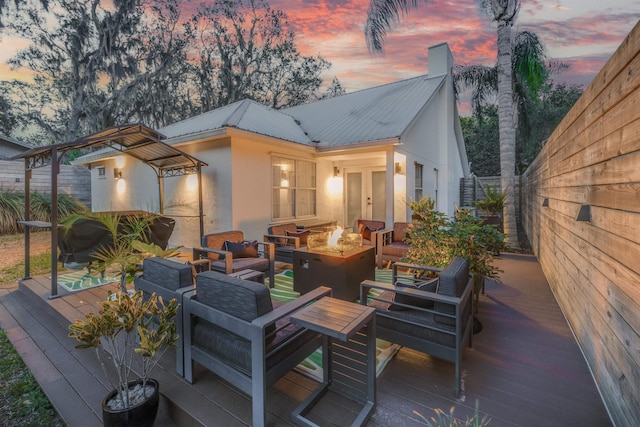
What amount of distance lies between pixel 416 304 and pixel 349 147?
4915 mm

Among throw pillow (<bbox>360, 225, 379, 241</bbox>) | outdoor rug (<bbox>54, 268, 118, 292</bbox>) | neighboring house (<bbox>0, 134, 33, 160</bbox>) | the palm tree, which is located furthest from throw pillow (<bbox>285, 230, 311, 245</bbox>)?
neighboring house (<bbox>0, 134, 33, 160</bbox>)

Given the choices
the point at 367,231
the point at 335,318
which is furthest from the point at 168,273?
the point at 367,231

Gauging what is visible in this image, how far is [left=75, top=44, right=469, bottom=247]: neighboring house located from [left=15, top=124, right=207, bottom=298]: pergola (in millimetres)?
356

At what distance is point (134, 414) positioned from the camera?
181cm

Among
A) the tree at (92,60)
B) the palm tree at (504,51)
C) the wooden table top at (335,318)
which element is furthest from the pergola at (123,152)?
the tree at (92,60)

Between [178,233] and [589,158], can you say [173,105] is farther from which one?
[589,158]

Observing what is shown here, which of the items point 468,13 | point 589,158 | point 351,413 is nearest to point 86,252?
point 351,413

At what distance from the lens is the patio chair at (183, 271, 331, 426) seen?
1811 mm

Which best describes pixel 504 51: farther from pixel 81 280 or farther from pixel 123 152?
pixel 81 280

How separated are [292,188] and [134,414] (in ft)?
20.3

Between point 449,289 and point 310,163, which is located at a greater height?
point 310,163

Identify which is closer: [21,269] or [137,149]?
[21,269]

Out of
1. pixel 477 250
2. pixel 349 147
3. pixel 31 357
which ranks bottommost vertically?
pixel 31 357

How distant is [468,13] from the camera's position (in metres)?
8.07
